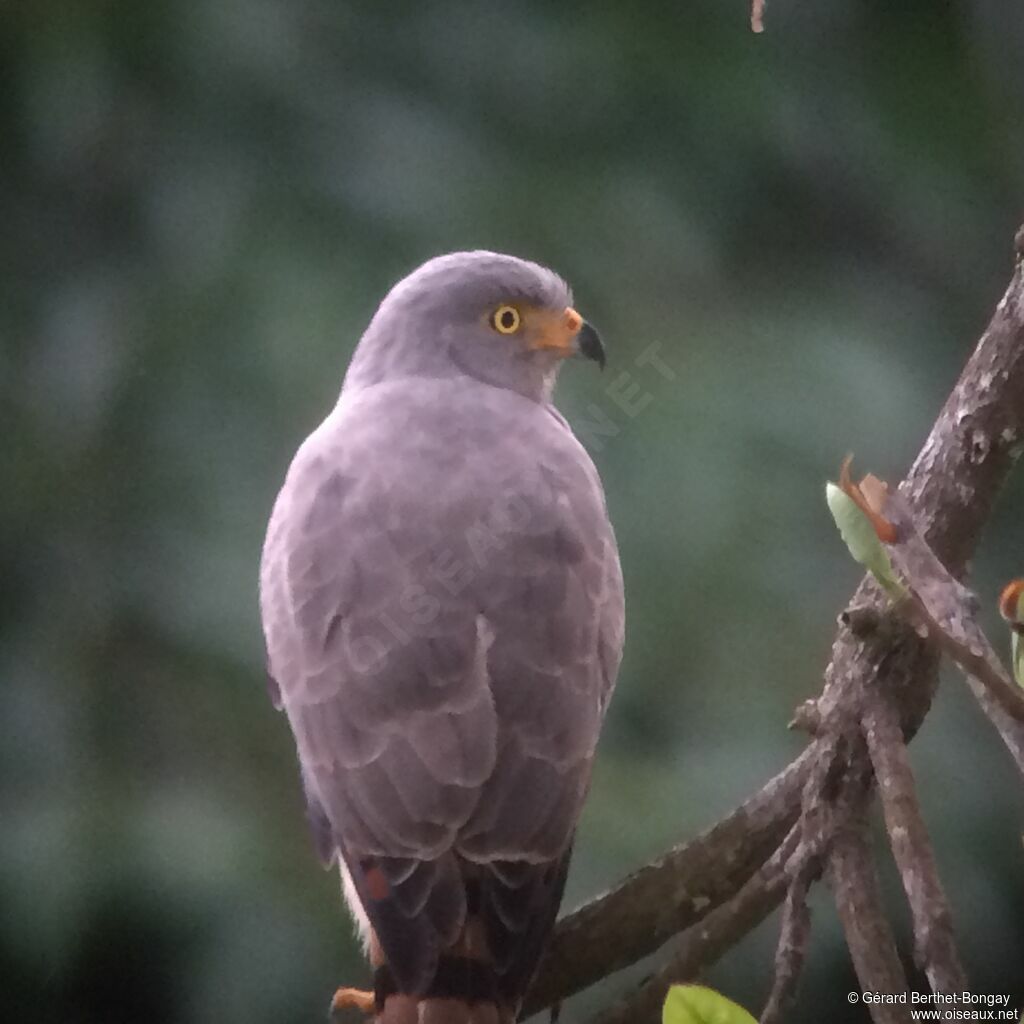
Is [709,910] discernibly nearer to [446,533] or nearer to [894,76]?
[446,533]

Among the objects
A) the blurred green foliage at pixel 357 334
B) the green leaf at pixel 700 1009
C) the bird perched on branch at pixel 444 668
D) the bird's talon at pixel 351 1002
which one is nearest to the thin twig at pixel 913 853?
the green leaf at pixel 700 1009

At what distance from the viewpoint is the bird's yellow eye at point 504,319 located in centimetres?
149

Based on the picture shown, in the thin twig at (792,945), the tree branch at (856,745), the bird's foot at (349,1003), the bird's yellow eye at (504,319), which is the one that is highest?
the bird's yellow eye at (504,319)

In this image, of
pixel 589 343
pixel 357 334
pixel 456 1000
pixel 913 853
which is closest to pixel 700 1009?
pixel 913 853

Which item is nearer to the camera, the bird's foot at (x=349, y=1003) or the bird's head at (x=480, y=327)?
the bird's foot at (x=349, y=1003)

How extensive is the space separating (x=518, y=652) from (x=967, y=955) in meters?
0.96

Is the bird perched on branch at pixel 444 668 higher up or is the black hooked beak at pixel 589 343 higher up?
the black hooked beak at pixel 589 343

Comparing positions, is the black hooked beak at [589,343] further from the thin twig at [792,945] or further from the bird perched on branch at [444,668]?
the thin twig at [792,945]

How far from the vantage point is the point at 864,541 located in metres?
0.82

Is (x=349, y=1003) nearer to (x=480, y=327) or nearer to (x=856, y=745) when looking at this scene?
(x=856, y=745)

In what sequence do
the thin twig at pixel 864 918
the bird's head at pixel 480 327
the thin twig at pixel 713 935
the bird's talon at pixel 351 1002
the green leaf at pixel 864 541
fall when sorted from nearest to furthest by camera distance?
1. the green leaf at pixel 864 541
2. the thin twig at pixel 864 918
3. the thin twig at pixel 713 935
4. the bird's talon at pixel 351 1002
5. the bird's head at pixel 480 327

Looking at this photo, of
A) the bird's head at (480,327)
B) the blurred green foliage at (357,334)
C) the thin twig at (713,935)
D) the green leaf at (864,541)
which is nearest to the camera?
the green leaf at (864,541)

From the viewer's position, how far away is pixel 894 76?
2055mm

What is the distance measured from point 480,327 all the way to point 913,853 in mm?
774
